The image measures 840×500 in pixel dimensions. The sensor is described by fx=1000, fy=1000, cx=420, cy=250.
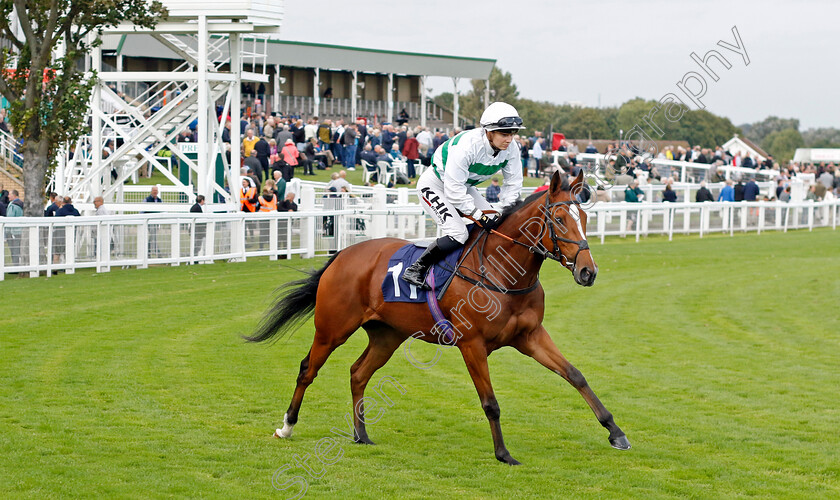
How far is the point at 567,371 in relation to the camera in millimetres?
6137

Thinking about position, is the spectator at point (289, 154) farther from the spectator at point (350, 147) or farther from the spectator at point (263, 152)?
the spectator at point (350, 147)

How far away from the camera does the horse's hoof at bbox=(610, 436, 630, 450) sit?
619 centimetres

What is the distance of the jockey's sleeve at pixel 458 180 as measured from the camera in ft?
20.7

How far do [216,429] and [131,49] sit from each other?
32270mm

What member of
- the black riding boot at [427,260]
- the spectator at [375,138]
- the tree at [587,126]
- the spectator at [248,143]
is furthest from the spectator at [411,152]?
the tree at [587,126]

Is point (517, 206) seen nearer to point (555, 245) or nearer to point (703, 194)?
point (555, 245)

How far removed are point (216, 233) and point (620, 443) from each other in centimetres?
1311

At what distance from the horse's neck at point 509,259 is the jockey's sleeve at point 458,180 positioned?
0.85 ft

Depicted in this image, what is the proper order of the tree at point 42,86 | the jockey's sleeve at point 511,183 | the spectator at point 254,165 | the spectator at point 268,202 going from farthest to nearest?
the spectator at point 254,165
the spectator at point 268,202
the tree at point 42,86
the jockey's sleeve at point 511,183

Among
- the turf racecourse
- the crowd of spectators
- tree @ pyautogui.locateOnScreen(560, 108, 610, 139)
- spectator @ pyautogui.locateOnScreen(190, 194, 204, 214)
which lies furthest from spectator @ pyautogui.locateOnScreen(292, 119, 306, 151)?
tree @ pyautogui.locateOnScreen(560, 108, 610, 139)

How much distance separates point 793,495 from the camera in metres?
5.31

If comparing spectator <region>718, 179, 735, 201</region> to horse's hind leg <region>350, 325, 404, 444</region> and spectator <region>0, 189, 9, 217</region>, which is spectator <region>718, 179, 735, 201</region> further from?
horse's hind leg <region>350, 325, 404, 444</region>

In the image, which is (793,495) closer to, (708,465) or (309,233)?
(708,465)

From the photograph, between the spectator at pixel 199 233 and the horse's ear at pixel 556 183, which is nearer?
the horse's ear at pixel 556 183
